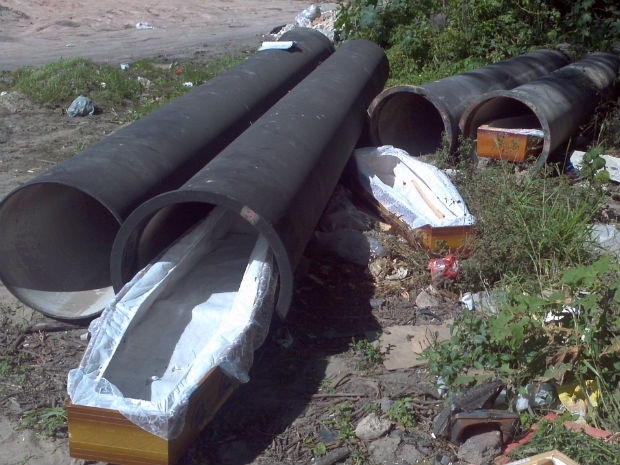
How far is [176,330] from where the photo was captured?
12.7ft

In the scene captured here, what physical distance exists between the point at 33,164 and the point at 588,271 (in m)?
5.21

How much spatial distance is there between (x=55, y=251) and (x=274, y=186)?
150 cm

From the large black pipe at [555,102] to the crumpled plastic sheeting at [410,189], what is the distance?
2.87 feet

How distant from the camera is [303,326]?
4434mm

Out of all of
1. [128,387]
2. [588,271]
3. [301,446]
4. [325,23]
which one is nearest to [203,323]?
[128,387]

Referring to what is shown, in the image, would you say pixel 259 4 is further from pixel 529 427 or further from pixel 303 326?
pixel 529 427

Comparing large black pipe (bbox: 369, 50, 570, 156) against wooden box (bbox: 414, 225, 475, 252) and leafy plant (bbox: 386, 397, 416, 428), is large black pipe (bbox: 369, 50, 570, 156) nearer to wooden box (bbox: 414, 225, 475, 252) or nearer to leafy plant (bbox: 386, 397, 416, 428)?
wooden box (bbox: 414, 225, 475, 252)

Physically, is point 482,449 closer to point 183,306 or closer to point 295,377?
point 295,377

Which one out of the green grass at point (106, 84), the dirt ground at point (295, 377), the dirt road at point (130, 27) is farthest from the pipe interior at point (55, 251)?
the dirt road at point (130, 27)

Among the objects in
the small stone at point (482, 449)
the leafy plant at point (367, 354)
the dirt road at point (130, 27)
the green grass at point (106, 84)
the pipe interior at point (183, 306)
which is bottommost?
the dirt road at point (130, 27)

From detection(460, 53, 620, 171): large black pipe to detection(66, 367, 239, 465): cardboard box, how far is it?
373 centimetres

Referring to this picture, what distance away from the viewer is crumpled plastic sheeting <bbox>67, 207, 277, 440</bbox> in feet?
10.1

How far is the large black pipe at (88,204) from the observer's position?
4.13 meters

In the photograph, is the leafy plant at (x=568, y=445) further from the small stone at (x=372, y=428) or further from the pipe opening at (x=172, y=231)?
the pipe opening at (x=172, y=231)
